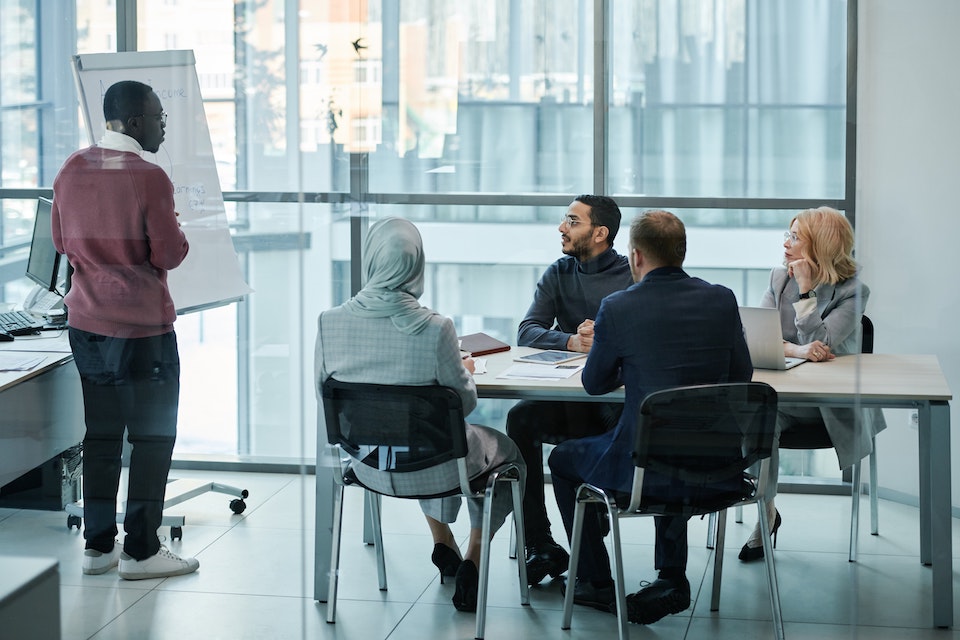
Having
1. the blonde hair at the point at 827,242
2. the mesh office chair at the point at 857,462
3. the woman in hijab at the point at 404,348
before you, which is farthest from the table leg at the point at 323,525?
the blonde hair at the point at 827,242

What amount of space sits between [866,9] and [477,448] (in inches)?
61.1

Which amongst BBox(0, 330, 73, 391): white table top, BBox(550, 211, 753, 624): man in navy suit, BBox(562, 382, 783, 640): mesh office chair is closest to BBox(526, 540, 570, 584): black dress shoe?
BBox(550, 211, 753, 624): man in navy suit

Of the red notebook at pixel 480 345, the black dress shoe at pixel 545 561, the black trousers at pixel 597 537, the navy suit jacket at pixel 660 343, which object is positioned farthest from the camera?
the red notebook at pixel 480 345

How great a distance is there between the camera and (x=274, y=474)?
309cm

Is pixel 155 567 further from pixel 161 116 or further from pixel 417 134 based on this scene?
pixel 417 134

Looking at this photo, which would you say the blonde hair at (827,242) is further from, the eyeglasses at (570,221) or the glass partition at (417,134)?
the eyeglasses at (570,221)

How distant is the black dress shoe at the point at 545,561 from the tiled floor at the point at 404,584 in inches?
1.7

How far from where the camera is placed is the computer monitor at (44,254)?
2840 mm

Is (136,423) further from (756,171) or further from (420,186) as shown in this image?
(756,171)

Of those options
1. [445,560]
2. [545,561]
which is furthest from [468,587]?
[545,561]

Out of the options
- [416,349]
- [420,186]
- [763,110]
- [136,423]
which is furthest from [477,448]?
[763,110]

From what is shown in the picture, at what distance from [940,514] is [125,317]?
2.31m

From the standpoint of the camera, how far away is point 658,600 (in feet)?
9.23

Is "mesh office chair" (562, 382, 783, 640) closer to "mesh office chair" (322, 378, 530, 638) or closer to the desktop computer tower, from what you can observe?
"mesh office chair" (322, 378, 530, 638)
